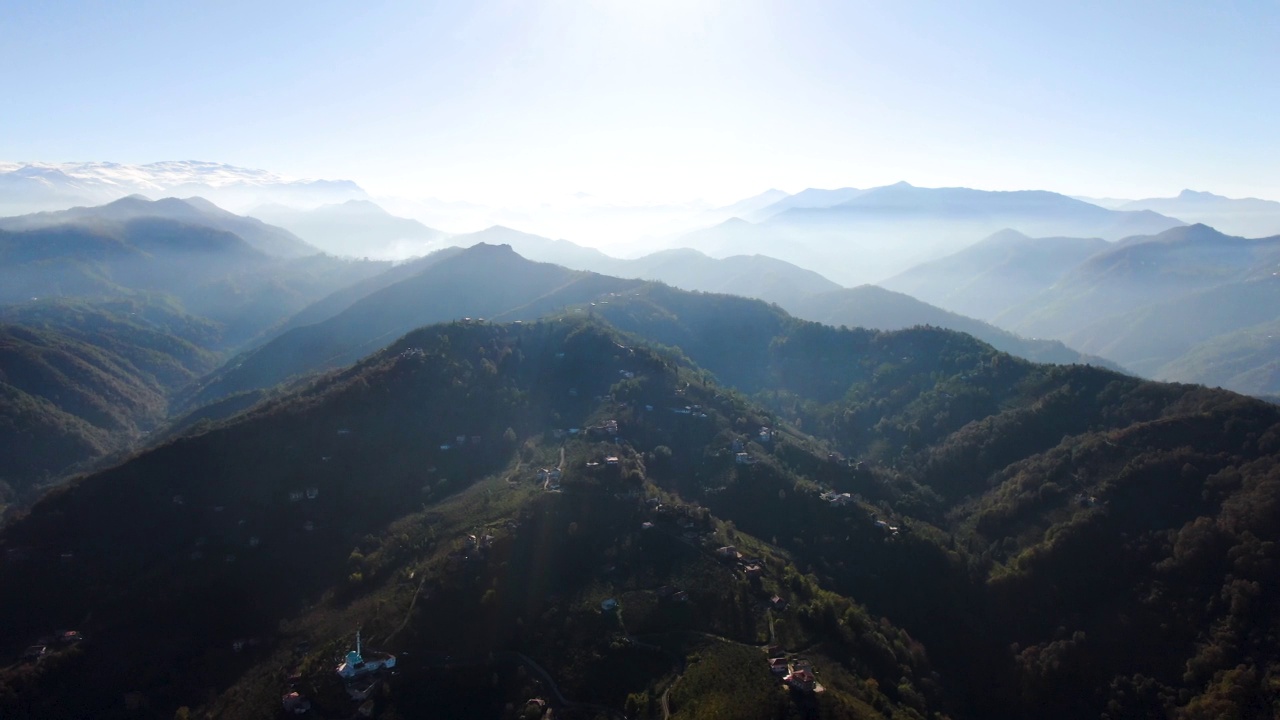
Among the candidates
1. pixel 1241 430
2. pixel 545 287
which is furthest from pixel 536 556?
pixel 545 287

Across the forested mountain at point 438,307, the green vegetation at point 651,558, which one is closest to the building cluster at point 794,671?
the green vegetation at point 651,558

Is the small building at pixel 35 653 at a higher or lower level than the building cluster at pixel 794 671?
lower

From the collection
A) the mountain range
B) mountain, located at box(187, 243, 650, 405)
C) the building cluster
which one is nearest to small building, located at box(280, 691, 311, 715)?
the mountain range

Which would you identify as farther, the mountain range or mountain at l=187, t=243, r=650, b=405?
mountain at l=187, t=243, r=650, b=405

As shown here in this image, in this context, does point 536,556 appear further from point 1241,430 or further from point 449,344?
point 1241,430

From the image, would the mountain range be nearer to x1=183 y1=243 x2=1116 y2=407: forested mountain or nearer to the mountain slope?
the mountain slope

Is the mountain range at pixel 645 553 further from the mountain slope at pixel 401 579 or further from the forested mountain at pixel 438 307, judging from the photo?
the forested mountain at pixel 438 307

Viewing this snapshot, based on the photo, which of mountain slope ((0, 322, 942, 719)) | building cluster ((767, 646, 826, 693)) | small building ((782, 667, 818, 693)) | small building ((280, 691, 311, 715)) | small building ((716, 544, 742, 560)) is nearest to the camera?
small building ((280, 691, 311, 715))

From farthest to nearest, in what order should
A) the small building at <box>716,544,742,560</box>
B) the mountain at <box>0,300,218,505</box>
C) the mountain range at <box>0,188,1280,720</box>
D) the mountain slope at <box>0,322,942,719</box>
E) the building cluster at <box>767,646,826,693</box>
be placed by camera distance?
the mountain at <box>0,300,218,505</box>, the small building at <box>716,544,742,560</box>, the mountain range at <box>0,188,1280,720</box>, the mountain slope at <box>0,322,942,719</box>, the building cluster at <box>767,646,826,693</box>
